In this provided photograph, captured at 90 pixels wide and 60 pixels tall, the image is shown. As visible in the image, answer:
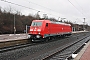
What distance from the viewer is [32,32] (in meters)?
26.8

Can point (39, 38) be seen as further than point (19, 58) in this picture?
Yes

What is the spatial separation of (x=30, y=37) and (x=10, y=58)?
13.7 meters

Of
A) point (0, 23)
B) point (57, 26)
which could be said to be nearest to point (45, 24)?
point (57, 26)

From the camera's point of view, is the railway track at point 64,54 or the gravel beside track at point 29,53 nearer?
the railway track at point 64,54

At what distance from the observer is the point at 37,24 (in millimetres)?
27359

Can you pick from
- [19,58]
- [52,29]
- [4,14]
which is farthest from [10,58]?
[4,14]

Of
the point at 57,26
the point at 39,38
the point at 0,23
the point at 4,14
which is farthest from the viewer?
the point at 4,14

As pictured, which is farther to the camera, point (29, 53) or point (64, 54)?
point (29, 53)

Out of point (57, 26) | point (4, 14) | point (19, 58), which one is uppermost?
point (4, 14)

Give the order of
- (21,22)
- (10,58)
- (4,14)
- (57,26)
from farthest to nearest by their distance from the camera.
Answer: (21,22), (4,14), (57,26), (10,58)

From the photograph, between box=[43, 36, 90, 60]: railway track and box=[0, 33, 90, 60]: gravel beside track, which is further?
box=[0, 33, 90, 60]: gravel beside track

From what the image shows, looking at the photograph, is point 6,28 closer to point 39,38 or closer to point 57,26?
point 57,26

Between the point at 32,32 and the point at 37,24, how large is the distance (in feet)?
4.95

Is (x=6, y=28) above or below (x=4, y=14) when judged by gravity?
below
